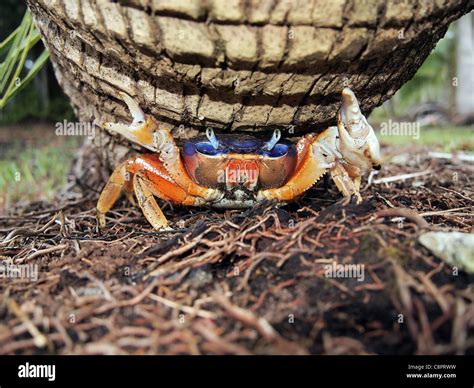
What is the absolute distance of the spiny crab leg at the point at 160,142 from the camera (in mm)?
2744

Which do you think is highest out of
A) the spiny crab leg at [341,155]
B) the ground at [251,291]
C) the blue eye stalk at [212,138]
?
the blue eye stalk at [212,138]

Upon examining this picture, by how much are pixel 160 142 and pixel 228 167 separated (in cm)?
44

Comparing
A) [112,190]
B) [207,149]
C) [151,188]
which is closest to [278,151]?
[207,149]

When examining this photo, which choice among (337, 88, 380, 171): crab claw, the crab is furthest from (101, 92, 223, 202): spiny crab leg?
(337, 88, 380, 171): crab claw

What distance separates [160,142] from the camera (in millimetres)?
2814

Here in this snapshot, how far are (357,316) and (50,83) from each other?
1299 cm

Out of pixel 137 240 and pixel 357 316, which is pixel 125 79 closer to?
pixel 137 240

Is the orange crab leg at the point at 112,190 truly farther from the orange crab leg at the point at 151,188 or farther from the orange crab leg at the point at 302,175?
the orange crab leg at the point at 302,175

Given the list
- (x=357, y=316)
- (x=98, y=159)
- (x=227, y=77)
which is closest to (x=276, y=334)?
(x=357, y=316)

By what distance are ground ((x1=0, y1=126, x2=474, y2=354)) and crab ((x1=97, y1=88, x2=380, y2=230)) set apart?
1.01ft

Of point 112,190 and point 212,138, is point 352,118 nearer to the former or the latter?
point 212,138

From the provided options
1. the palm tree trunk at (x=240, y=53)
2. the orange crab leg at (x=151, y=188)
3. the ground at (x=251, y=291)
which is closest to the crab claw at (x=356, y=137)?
the palm tree trunk at (x=240, y=53)

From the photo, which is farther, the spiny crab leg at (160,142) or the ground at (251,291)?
the spiny crab leg at (160,142)

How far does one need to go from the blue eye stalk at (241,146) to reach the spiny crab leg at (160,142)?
0.50 ft
